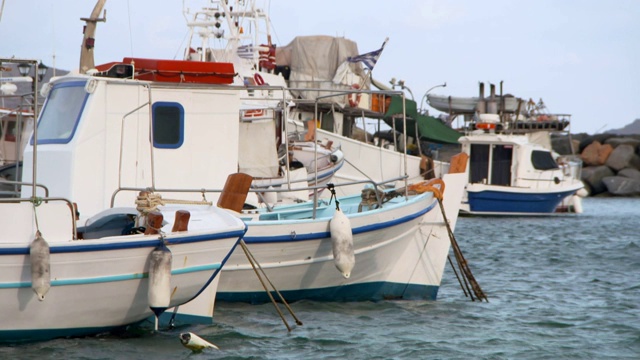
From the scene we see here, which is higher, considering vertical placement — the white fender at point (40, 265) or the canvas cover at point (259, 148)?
the canvas cover at point (259, 148)

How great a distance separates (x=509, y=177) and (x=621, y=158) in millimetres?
26599

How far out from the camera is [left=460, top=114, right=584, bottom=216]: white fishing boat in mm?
33281

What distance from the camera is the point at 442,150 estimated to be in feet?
128

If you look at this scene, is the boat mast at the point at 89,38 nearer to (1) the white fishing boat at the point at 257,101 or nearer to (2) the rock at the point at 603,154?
(1) the white fishing boat at the point at 257,101

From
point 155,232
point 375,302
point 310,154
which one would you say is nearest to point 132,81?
point 155,232

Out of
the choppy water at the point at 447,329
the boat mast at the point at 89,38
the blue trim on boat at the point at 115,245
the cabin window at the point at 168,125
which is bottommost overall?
the choppy water at the point at 447,329

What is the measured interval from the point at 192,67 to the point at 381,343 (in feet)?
14.7

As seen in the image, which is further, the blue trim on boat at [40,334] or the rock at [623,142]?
the rock at [623,142]

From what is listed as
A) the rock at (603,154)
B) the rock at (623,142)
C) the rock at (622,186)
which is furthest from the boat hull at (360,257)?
the rock at (623,142)

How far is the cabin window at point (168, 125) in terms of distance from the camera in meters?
12.6

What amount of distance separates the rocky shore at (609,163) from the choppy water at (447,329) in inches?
1551

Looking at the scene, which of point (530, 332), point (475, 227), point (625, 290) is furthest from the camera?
point (475, 227)

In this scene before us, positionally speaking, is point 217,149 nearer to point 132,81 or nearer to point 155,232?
point 132,81

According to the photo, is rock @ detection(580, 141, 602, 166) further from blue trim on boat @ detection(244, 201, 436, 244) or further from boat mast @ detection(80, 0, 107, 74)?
boat mast @ detection(80, 0, 107, 74)
